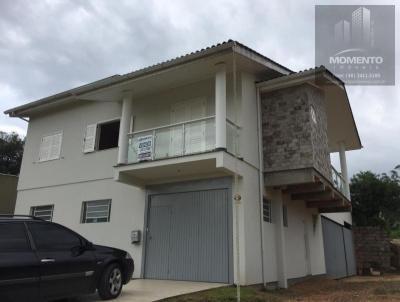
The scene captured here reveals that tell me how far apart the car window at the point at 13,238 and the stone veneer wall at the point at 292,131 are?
25.7 ft

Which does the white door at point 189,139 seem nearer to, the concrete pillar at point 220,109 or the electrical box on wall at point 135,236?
the concrete pillar at point 220,109

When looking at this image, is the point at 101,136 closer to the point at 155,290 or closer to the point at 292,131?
the point at 292,131

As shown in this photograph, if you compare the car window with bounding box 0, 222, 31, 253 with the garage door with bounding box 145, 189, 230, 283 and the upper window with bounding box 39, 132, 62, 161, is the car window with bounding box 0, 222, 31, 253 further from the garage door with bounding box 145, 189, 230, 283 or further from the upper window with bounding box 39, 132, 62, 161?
the upper window with bounding box 39, 132, 62, 161

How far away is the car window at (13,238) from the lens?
5969 millimetres

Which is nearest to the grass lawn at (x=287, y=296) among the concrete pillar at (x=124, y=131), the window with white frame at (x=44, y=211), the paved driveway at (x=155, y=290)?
the paved driveway at (x=155, y=290)

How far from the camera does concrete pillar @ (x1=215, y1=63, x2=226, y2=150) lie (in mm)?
10500

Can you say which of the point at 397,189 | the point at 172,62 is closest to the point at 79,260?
the point at 172,62

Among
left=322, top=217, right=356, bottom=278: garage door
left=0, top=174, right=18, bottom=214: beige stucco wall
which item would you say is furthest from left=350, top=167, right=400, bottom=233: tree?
left=0, top=174, right=18, bottom=214: beige stucco wall

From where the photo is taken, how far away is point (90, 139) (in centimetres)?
1495

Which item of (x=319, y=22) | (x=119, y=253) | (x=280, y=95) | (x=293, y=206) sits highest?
(x=319, y=22)

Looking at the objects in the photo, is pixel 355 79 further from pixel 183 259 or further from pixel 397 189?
pixel 397 189

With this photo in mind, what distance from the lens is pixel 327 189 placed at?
1336 centimetres

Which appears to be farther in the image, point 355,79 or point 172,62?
point 355,79

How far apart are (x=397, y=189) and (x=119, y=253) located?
2473 cm
